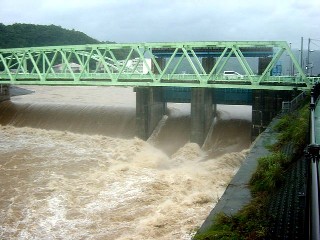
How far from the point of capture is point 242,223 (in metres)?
6.90

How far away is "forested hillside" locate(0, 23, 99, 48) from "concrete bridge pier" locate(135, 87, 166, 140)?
74.3m

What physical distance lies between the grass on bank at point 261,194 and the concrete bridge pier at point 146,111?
1650 cm

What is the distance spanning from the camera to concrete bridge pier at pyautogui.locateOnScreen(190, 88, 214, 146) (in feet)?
86.0

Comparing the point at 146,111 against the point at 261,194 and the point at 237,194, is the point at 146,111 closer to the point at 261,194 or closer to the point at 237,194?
the point at 237,194

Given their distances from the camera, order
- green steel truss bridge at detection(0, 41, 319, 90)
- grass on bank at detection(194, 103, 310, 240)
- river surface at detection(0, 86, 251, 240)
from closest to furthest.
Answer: grass on bank at detection(194, 103, 310, 240), river surface at detection(0, 86, 251, 240), green steel truss bridge at detection(0, 41, 319, 90)

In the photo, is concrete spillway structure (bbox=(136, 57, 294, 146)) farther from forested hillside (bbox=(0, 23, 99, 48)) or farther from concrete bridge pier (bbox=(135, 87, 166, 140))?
forested hillside (bbox=(0, 23, 99, 48))

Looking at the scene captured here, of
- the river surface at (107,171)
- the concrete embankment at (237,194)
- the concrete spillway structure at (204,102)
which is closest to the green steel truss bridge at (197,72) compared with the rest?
the concrete spillway structure at (204,102)

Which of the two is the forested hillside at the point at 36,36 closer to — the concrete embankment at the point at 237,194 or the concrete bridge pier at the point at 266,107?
the concrete bridge pier at the point at 266,107

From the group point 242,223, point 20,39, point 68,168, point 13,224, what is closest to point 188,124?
point 68,168

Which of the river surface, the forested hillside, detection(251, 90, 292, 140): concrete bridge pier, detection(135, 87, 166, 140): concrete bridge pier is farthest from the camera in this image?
the forested hillside

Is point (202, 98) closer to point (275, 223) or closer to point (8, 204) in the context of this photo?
point (8, 204)

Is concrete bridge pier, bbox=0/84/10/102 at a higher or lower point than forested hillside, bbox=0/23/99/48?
lower

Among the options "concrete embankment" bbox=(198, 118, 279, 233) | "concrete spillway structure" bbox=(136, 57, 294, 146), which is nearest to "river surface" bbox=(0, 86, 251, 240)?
"concrete spillway structure" bbox=(136, 57, 294, 146)

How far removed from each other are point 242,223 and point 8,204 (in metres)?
12.1
